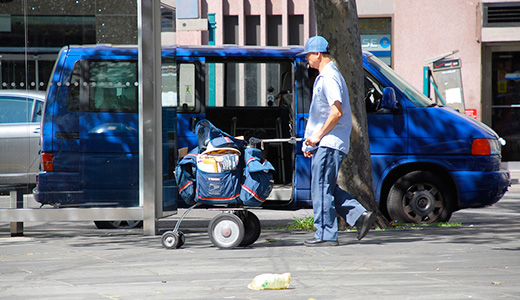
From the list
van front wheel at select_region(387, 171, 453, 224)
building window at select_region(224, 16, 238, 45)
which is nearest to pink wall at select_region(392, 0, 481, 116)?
building window at select_region(224, 16, 238, 45)

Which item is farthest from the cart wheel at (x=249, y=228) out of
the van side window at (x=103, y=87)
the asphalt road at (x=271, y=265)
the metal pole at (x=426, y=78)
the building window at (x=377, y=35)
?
the building window at (x=377, y=35)

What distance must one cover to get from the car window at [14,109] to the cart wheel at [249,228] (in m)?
2.56

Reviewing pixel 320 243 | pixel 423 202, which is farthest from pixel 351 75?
pixel 320 243

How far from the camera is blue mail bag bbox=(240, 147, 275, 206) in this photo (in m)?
6.54

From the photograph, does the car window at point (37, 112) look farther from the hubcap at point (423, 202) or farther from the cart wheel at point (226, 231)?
the hubcap at point (423, 202)

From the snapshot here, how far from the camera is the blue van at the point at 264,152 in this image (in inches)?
Answer: 307

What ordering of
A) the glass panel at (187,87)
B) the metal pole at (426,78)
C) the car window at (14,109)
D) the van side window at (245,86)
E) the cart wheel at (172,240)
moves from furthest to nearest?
the metal pole at (426,78) < the van side window at (245,86) < the glass panel at (187,87) < the car window at (14,109) < the cart wheel at (172,240)

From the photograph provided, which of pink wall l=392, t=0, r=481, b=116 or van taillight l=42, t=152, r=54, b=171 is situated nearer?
van taillight l=42, t=152, r=54, b=171

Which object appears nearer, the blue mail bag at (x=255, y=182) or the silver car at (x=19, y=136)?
the blue mail bag at (x=255, y=182)

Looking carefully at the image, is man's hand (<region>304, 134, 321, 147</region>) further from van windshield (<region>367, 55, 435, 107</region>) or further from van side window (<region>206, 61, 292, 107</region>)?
van side window (<region>206, 61, 292, 107</region>)

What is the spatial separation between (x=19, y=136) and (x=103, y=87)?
3.31 feet

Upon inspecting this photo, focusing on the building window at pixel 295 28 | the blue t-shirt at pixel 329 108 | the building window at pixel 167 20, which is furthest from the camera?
the building window at pixel 295 28

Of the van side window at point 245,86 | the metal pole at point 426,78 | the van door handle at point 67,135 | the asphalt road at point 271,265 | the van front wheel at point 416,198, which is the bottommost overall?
the asphalt road at point 271,265

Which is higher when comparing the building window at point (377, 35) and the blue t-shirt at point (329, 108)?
the building window at point (377, 35)
